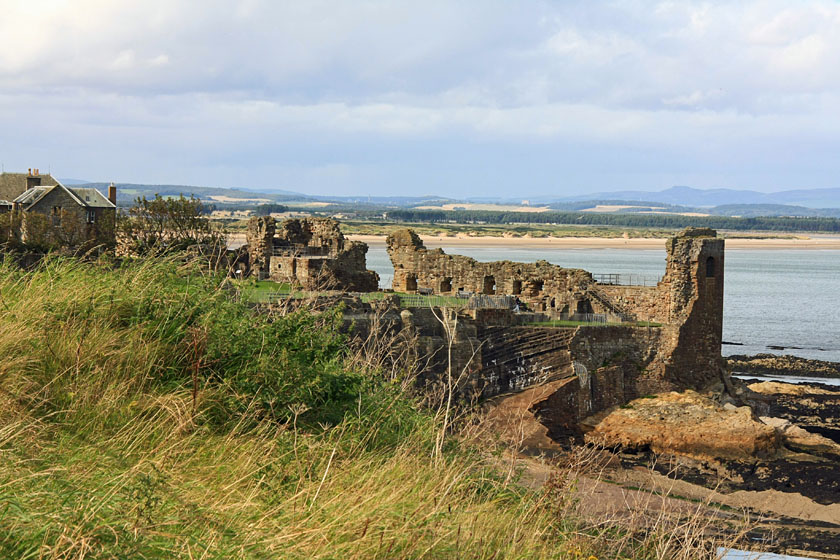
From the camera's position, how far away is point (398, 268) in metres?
35.0

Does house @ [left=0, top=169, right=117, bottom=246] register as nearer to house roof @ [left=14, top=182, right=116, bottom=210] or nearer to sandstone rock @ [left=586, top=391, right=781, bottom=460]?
house roof @ [left=14, top=182, right=116, bottom=210]

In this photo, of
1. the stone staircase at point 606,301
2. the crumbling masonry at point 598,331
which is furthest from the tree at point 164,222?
the stone staircase at point 606,301

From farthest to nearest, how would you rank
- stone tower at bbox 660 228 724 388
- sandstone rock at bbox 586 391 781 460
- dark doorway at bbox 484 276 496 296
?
dark doorway at bbox 484 276 496 296
stone tower at bbox 660 228 724 388
sandstone rock at bbox 586 391 781 460

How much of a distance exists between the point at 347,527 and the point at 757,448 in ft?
68.3

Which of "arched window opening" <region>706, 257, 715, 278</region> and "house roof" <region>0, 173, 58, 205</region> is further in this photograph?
"house roof" <region>0, 173, 58, 205</region>

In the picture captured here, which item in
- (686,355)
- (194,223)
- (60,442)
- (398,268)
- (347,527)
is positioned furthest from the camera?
(194,223)

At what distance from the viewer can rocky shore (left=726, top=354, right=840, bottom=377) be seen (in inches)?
1619

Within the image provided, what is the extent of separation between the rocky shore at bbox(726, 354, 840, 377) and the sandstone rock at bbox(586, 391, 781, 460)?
15.0m

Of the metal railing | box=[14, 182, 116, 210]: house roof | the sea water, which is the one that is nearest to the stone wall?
the metal railing

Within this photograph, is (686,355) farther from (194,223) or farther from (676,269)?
(194,223)

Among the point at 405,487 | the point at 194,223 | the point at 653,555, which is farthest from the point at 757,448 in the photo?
the point at 194,223

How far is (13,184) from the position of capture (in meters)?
48.8

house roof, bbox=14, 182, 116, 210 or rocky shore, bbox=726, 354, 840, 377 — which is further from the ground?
house roof, bbox=14, 182, 116, 210

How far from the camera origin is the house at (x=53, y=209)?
38969 mm
